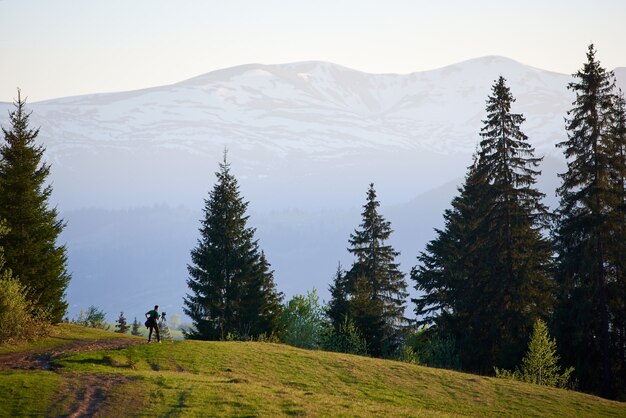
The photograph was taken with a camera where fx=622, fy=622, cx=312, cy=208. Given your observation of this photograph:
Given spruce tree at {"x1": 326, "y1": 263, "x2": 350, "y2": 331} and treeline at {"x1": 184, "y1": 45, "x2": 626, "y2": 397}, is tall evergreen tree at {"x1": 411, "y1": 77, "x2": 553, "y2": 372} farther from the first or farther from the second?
spruce tree at {"x1": 326, "y1": 263, "x2": 350, "y2": 331}

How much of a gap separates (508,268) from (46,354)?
3172 centimetres

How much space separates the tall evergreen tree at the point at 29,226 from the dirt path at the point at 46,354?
4768mm

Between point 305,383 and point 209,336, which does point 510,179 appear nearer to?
point 305,383

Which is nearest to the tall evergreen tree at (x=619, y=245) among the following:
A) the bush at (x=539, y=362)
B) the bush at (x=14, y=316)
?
the bush at (x=539, y=362)

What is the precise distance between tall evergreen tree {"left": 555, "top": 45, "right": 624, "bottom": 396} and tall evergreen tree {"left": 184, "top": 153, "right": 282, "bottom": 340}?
27438 millimetres

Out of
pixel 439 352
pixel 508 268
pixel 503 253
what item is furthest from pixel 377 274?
pixel 508 268

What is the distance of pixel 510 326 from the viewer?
151ft

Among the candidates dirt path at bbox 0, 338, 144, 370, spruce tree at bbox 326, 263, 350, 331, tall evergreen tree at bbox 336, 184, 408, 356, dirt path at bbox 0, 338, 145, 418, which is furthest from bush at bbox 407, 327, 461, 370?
dirt path at bbox 0, 338, 145, 418

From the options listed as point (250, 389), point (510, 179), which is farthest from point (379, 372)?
point (510, 179)

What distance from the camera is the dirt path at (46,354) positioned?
30.5 metres

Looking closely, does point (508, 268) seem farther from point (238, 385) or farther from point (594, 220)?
point (238, 385)

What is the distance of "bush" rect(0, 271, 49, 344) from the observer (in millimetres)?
34531

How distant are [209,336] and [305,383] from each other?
2664 cm

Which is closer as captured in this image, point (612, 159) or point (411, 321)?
point (612, 159)
